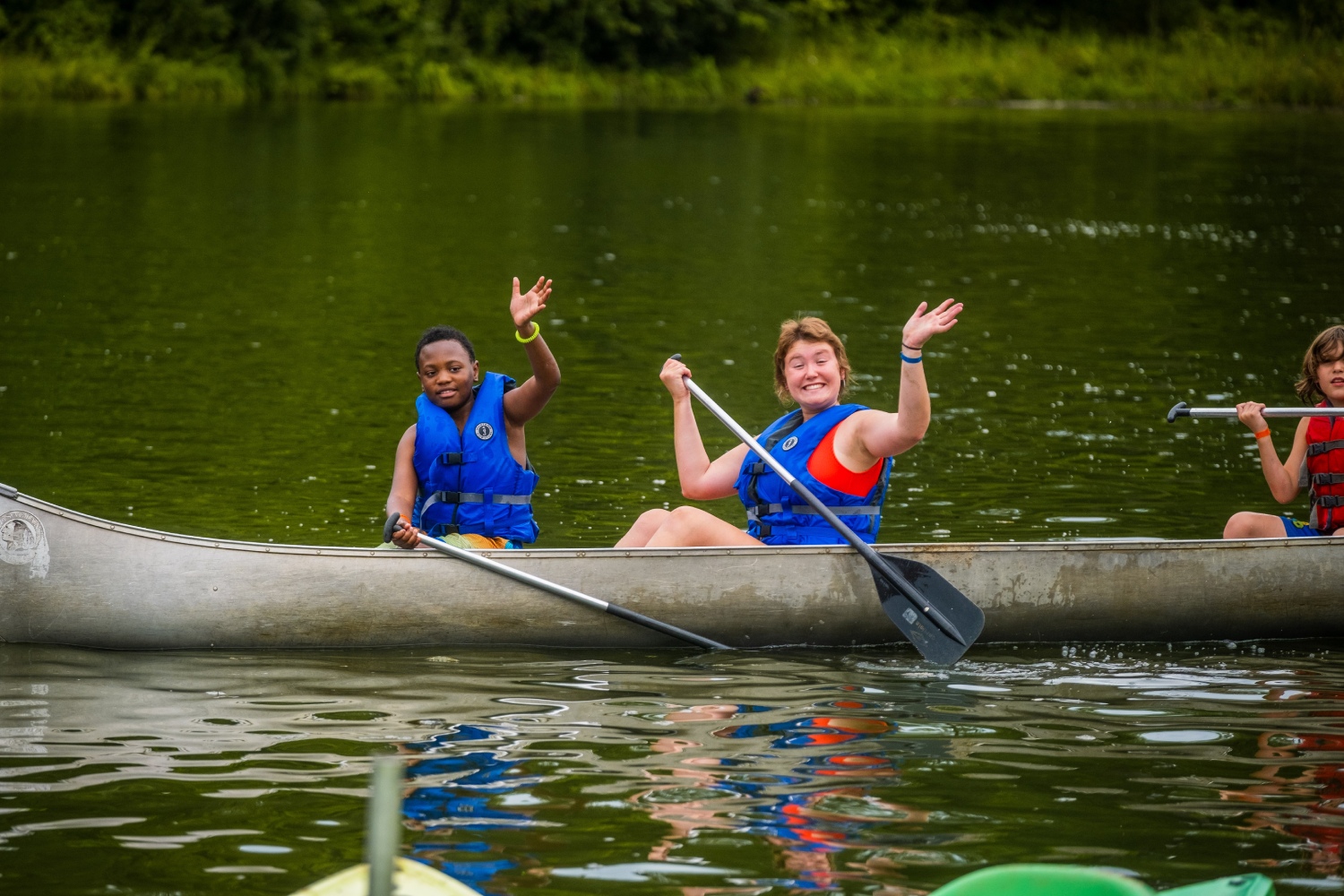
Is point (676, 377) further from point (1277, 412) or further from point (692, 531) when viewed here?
point (1277, 412)

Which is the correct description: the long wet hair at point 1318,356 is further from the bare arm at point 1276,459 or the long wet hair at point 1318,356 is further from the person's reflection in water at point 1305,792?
the person's reflection in water at point 1305,792

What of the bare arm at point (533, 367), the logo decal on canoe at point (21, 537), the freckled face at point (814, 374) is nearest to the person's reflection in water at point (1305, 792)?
the freckled face at point (814, 374)

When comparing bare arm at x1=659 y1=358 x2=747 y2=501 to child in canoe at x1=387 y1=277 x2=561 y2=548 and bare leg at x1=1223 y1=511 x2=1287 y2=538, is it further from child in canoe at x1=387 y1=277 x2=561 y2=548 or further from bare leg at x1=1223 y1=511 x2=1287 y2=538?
bare leg at x1=1223 y1=511 x2=1287 y2=538

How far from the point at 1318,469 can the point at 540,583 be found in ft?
8.72

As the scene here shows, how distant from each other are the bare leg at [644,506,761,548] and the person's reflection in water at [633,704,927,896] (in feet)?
3.13

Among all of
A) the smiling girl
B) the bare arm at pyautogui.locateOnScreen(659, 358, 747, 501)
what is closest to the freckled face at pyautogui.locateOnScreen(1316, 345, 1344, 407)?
the smiling girl

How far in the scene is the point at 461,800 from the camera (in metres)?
4.34

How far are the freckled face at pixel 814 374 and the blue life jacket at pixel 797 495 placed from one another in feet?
0.18

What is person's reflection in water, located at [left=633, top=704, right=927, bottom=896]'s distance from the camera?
400cm

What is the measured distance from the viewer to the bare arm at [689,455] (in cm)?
589

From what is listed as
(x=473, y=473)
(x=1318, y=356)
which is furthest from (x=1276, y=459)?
(x=473, y=473)

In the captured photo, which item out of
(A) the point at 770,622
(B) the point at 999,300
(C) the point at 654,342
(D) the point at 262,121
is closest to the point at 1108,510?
(A) the point at 770,622

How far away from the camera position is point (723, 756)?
15.6 ft

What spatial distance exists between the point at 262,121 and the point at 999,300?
637 inches
